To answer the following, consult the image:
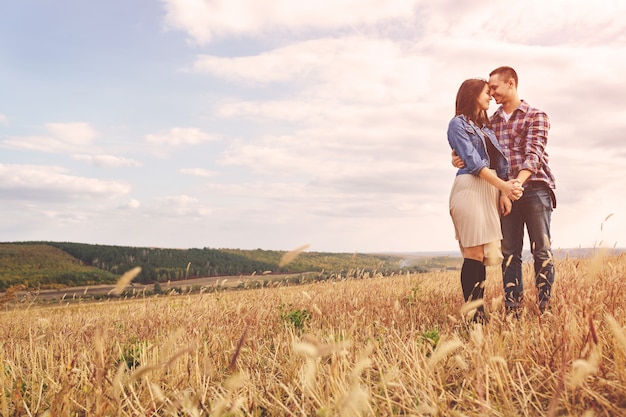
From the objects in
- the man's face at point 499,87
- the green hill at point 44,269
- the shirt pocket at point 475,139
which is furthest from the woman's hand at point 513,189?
the green hill at point 44,269

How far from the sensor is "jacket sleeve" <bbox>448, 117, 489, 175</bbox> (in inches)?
208

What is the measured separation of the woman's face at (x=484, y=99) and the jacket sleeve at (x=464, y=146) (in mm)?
320

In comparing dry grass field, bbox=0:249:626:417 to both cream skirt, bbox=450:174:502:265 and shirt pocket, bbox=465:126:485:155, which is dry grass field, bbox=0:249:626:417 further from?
shirt pocket, bbox=465:126:485:155

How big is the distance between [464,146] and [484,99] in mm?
668

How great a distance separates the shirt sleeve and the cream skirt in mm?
589

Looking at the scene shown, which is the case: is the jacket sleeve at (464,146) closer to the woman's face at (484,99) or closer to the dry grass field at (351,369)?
the woman's face at (484,99)

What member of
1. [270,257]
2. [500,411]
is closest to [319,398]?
[500,411]

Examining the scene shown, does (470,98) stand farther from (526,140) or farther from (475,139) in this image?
(526,140)

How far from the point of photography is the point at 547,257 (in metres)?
5.93

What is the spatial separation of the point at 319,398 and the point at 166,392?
4.15 ft

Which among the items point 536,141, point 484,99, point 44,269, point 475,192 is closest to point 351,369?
point 475,192

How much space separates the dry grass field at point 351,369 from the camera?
2.57m

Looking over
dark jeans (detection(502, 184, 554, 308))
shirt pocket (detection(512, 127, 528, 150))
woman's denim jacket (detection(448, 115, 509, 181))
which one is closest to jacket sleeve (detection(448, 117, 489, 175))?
woman's denim jacket (detection(448, 115, 509, 181))

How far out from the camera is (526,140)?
19.4 ft
